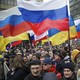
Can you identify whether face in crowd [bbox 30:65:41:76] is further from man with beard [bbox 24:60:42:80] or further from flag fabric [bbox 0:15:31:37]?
flag fabric [bbox 0:15:31:37]

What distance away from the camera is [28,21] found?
318 inches

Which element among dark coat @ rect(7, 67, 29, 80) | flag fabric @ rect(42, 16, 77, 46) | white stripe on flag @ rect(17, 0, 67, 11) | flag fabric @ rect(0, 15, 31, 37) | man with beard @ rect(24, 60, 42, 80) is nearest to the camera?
man with beard @ rect(24, 60, 42, 80)

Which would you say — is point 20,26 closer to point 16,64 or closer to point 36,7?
point 36,7

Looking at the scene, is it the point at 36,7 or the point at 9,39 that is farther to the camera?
the point at 9,39

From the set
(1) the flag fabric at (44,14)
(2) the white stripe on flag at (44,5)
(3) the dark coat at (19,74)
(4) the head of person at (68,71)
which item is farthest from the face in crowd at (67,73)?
(2) the white stripe on flag at (44,5)

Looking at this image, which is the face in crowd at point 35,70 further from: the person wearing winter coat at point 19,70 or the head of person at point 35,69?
the person wearing winter coat at point 19,70

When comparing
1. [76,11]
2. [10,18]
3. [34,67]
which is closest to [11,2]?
[76,11]

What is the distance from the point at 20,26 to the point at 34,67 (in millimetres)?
4366

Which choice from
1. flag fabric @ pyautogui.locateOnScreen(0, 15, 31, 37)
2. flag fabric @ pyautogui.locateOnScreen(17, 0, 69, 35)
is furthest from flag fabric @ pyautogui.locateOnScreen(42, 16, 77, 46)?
flag fabric @ pyautogui.locateOnScreen(0, 15, 31, 37)

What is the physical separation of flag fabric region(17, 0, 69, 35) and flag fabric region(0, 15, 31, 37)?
78 cm

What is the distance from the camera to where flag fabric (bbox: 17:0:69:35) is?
7.99 metres

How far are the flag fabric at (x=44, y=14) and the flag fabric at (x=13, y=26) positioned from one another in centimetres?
78

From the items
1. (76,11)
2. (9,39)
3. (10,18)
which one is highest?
(76,11)

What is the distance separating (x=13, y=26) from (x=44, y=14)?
1.38 m
